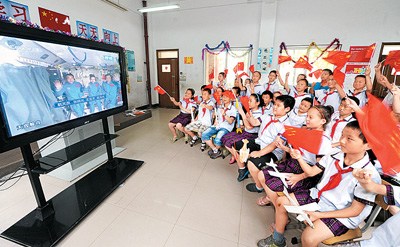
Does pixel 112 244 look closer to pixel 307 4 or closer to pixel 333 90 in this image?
pixel 333 90

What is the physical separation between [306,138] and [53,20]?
16.1ft

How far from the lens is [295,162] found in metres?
1.66

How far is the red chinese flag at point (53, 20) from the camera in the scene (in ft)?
11.6

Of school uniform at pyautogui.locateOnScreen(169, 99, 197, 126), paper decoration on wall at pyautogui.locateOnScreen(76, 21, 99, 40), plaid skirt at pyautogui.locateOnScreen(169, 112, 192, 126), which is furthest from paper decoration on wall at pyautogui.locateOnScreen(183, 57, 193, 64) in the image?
plaid skirt at pyautogui.locateOnScreen(169, 112, 192, 126)

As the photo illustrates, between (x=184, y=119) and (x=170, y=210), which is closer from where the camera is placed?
(x=170, y=210)

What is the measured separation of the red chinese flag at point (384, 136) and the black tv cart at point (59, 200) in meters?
2.13

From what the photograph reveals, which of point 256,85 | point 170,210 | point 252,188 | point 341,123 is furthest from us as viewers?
point 256,85

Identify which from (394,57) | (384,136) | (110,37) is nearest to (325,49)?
(394,57)

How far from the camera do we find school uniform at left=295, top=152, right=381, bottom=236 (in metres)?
1.01

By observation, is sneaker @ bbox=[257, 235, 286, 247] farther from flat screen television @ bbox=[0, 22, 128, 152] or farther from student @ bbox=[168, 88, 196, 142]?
student @ bbox=[168, 88, 196, 142]

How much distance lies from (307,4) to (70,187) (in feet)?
20.9

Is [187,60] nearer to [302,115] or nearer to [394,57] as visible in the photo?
[302,115]

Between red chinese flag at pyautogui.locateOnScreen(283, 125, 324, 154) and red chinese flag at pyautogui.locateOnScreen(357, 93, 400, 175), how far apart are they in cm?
40

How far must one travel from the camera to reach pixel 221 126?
2951 mm
